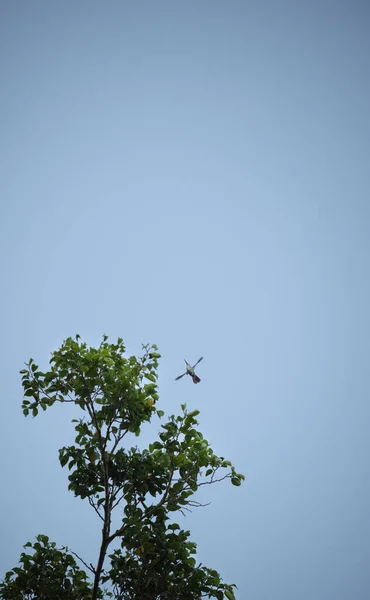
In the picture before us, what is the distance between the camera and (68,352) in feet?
16.3

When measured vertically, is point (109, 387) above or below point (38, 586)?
above

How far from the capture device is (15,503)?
81.2 meters

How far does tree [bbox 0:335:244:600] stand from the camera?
14.7 ft

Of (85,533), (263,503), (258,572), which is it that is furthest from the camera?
(263,503)

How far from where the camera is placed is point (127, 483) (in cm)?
491

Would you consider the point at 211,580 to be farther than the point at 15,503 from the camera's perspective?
No

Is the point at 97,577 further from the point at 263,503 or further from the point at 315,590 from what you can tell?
the point at 263,503

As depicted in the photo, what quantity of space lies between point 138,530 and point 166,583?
62cm

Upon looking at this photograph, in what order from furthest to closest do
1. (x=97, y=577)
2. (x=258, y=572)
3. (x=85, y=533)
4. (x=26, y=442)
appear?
(x=26, y=442) → (x=258, y=572) → (x=85, y=533) → (x=97, y=577)

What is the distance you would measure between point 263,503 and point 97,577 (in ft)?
506

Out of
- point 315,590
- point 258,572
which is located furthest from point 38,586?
point 315,590

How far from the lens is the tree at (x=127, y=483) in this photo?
14.7 feet

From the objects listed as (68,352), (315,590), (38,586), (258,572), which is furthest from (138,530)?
(315,590)

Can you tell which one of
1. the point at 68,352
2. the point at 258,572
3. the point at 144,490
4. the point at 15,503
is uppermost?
the point at 15,503
